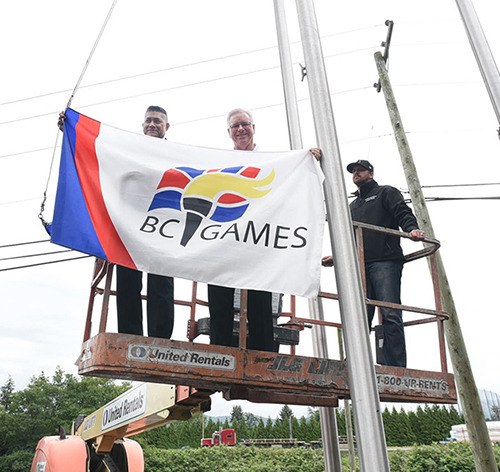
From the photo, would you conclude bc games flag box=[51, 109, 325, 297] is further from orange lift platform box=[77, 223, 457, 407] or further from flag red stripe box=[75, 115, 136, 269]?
orange lift platform box=[77, 223, 457, 407]

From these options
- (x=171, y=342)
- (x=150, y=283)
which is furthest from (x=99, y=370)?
(x=150, y=283)

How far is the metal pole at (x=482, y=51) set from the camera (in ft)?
19.8

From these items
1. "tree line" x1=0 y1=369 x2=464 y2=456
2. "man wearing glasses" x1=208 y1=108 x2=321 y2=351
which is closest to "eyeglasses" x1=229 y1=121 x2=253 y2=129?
"man wearing glasses" x1=208 y1=108 x2=321 y2=351

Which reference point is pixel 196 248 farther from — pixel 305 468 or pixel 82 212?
pixel 305 468

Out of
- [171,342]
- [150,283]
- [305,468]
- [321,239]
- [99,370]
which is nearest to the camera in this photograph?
[99,370]

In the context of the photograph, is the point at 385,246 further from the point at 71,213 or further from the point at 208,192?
the point at 71,213

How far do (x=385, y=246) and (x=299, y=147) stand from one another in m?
1.49

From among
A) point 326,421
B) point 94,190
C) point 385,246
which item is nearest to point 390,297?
point 385,246

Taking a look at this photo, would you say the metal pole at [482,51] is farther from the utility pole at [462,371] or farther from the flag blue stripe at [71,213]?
the flag blue stripe at [71,213]

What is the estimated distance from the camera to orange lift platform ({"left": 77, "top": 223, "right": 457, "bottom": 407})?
10.9 ft

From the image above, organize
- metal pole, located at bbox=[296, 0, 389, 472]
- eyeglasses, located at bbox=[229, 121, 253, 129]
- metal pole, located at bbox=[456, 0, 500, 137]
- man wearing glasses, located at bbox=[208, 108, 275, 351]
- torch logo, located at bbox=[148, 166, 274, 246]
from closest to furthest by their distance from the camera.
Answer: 1. metal pole, located at bbox=[296, 0, 389, 472]
2. torch logo, located at bbox=[148, 166, 274, 246]
3. man wearing glasses, located at bbox=[208, 108, 275, 351]
4. eyeglasses, located at bbox=[229, 121, 253, 129]
5. metal pole, located at bbox=[456, 0, 500, 137]

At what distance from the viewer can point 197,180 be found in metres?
3.83

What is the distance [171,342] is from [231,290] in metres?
0.69

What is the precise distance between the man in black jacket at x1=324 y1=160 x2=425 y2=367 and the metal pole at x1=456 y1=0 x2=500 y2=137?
1718mm
